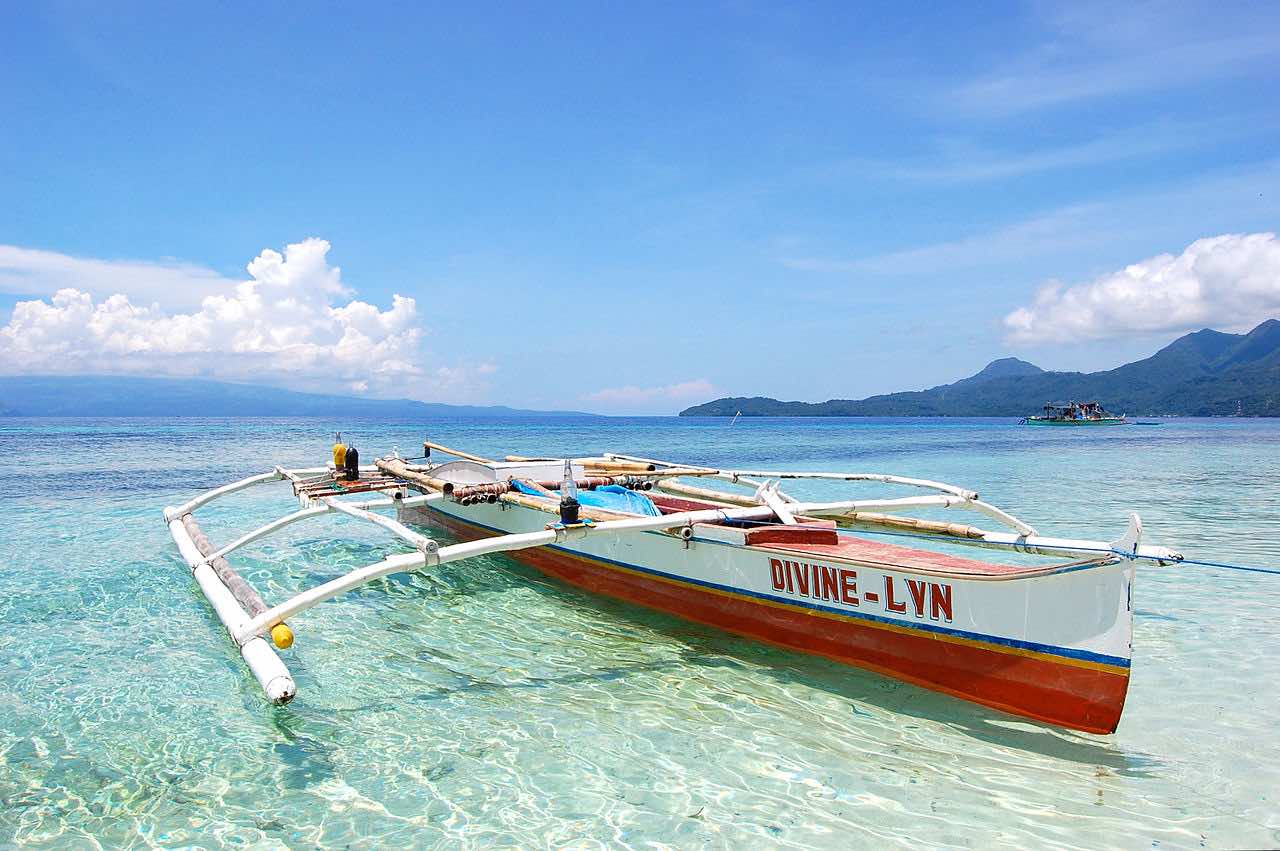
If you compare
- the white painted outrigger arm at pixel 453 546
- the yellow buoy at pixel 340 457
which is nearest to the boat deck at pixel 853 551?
the white painted outrigger arm at pixel 453 546

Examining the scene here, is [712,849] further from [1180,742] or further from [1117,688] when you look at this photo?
[1180,742]

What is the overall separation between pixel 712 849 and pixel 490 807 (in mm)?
1311

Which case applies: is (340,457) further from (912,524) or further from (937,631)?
(937,631)

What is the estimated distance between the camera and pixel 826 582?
5.85 metres

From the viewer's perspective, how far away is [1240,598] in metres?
8.01

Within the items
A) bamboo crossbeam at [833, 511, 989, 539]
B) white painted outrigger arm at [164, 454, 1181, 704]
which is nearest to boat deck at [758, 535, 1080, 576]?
white painted outrigger arm at [164, 454, 1181, 704]

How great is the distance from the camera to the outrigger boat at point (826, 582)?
4.70 metres

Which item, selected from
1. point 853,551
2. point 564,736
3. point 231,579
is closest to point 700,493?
point 853,551

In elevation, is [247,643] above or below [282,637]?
below

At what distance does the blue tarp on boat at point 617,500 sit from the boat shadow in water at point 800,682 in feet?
3.48

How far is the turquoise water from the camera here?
3.99 m

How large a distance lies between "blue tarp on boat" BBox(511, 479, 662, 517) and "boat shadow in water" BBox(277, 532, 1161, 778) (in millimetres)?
1061

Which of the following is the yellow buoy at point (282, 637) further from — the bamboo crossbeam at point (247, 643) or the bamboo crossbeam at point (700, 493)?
the bamboo crossbeam at point (700, 493)

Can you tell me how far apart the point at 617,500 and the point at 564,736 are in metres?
3.88
